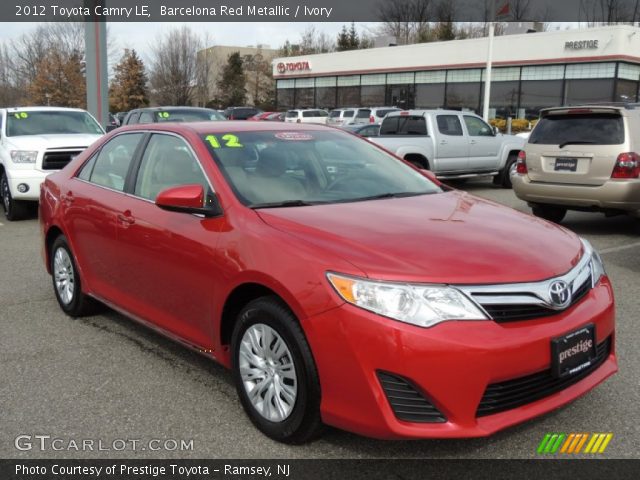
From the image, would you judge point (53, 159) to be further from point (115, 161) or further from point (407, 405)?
point (407, 405)

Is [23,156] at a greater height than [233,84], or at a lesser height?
lesser

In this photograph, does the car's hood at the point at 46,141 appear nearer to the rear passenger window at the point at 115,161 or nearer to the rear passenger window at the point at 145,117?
the rear passenger window at the point at 145,117

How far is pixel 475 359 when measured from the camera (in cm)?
264

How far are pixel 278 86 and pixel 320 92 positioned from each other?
249 inches

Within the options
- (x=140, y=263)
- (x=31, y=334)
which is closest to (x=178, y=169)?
(x=140, y=263)

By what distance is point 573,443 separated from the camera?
10.4ft

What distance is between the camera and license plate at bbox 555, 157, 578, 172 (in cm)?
870

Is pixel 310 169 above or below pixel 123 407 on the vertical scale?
above

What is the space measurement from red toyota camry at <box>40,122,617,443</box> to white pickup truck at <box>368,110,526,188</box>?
9.13m

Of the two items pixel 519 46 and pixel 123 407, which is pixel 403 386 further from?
A: pixel 519 46

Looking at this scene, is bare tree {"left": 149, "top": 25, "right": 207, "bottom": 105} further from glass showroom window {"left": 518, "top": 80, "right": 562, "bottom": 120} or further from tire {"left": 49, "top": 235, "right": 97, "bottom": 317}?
tire {"left": 49, "top": 235, "right": 97, "bottom": 317}

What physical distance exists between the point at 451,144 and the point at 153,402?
442 inches

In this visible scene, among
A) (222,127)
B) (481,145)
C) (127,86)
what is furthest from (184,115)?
(127,86)

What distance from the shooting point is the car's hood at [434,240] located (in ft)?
9.27
